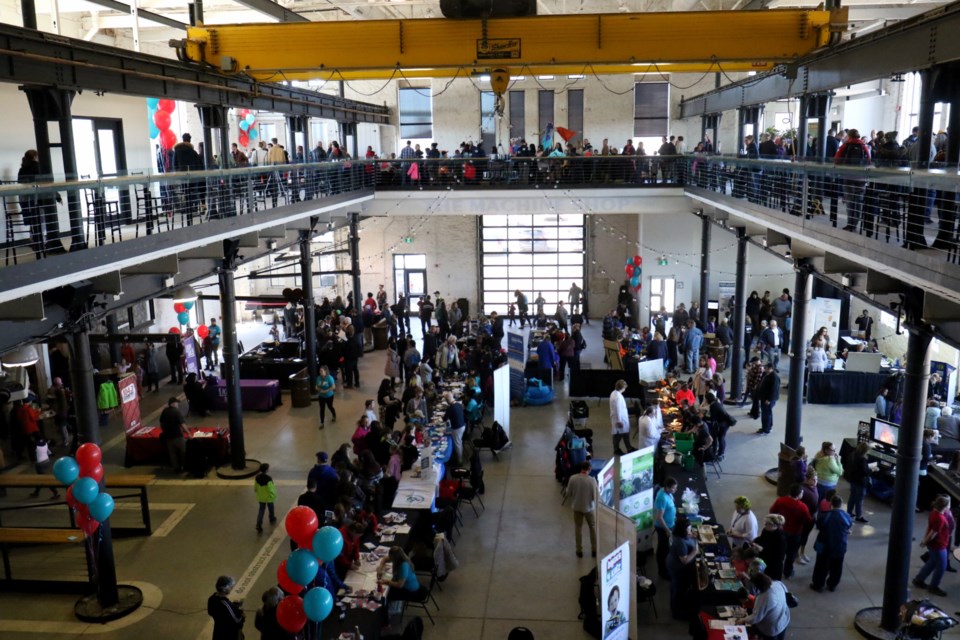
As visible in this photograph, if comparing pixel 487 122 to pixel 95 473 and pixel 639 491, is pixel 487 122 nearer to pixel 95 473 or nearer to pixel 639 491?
pixel 639 491

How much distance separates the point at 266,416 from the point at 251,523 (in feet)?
18.0

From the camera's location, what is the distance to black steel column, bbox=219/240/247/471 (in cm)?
1388

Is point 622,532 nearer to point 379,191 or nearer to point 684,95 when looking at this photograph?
point 379,191

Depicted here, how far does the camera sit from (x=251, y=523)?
485 inches

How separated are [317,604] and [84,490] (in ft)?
11.2

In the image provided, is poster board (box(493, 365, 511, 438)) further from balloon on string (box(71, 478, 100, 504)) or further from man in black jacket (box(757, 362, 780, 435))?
balloon on string (box(71, 478, 100, 504))

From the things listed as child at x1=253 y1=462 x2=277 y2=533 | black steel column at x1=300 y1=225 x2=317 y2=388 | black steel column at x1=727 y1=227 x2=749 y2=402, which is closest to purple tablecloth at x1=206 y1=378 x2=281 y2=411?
black steel column at x1=300 y1=225 x2=317 y2=388

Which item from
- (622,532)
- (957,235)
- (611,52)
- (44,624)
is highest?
(611,52)

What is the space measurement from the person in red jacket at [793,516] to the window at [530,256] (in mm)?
18425

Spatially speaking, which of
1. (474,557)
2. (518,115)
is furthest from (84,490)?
(518,115)

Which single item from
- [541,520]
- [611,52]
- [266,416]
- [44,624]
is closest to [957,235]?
[611,52]

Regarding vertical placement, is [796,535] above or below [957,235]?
below

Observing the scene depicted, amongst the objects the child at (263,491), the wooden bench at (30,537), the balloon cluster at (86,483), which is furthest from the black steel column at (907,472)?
the wooden bench at (30,537)

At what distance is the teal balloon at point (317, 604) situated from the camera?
732cm
